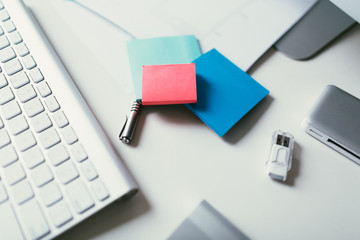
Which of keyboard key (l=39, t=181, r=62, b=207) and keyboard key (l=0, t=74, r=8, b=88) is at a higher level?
keyboard key (l=0, t=74, r=8, b=88)

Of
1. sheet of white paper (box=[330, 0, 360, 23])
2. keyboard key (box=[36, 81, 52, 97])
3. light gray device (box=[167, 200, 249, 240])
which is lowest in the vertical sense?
light gray device (box=[167, 200, 249, 240])

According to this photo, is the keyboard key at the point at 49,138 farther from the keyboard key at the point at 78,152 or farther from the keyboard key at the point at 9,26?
the keyboard key at the point at 9,26

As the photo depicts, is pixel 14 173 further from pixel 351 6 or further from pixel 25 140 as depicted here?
pixel 351 6

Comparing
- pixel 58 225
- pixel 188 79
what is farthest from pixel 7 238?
pixel 188 79

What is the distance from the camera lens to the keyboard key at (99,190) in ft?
1.03

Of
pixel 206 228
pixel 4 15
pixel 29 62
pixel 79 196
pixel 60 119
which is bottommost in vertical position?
pixel 206 228

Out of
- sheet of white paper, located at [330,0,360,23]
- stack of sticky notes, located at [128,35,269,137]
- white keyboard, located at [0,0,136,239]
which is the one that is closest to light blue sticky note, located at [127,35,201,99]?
stack of sticky notes, located at [128,35,269,137]

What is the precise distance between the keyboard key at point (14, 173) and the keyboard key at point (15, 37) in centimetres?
19

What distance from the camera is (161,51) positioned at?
442 mm

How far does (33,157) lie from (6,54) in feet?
0.56

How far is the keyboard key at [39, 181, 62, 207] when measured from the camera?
0.31 m

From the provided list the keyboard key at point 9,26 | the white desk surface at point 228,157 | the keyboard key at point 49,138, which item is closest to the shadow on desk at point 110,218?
the white desk surface at point 228,157

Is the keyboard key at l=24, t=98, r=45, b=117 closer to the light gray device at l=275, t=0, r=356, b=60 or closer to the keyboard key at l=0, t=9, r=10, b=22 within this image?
the keyboard key at l=0, t=9, r=10, b=22

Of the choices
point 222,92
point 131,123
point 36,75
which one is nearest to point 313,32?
point 222,92
